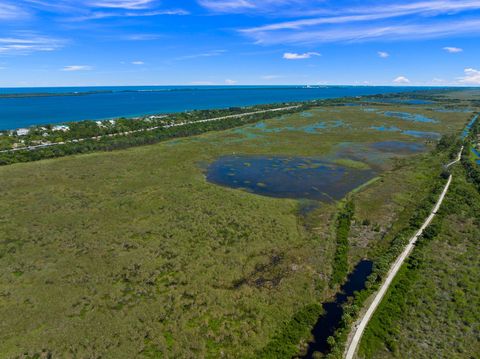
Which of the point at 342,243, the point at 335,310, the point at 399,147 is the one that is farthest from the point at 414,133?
the point at 335,310

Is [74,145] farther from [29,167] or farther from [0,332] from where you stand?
[0,332]

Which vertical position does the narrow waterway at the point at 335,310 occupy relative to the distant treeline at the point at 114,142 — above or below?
below

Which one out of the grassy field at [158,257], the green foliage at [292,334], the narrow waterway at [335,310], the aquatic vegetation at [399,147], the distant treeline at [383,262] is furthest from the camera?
the aquatic vegetation at [399,147]

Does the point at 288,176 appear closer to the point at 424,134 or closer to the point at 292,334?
the point at 292,334

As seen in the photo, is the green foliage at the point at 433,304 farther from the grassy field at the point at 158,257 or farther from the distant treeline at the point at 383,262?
the grassy field at the point at 158,257

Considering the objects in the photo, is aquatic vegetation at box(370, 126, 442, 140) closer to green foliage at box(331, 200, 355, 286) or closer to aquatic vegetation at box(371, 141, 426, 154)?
aquatic vegetation at box(371, 141, 426, 154)

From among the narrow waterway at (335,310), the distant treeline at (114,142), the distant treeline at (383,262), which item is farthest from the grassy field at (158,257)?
the distant treeline at (114,142)

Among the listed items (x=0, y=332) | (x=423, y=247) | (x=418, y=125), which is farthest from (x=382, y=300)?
(x=418, y=125)
